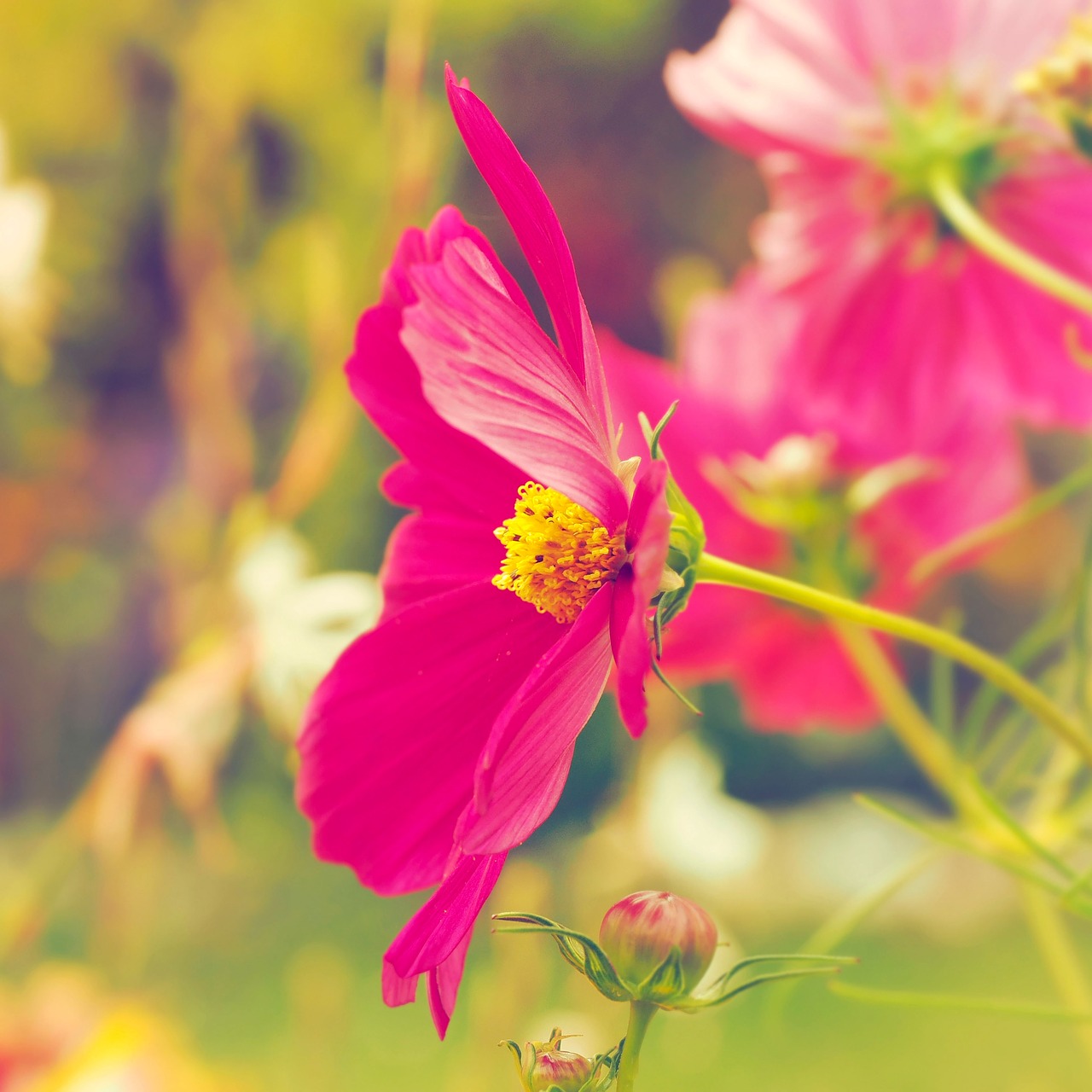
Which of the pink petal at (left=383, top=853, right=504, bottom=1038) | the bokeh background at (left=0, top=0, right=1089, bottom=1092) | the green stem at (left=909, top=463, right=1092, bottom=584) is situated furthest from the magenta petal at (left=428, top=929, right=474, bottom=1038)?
the bokeh background at (left=0, top=0, right=1089, bottom=1092)

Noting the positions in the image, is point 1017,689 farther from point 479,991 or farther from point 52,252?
point 52,252

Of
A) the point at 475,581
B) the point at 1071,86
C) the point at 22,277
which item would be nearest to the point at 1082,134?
the point at 1071,86

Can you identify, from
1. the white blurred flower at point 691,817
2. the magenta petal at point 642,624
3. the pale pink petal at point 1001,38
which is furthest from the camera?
the white blurred flower at point 691,817

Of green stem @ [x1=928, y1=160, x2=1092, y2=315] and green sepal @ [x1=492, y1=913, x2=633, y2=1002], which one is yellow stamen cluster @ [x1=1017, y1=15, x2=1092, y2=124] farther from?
green sepal @ [x1=492, y1=913, x2=633, y2=1002]

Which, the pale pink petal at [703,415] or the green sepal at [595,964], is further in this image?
the pale pink petal at [703,415]

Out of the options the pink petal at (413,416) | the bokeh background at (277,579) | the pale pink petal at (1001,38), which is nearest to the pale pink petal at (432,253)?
the pink petal at (413,416)

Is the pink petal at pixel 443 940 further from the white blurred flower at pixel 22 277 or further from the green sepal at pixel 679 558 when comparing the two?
the white blurred flower at pixel 22 277
